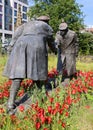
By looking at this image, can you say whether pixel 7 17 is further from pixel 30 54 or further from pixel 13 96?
pixel 13 96

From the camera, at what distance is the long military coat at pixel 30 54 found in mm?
6742

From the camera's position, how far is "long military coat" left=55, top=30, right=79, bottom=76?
1006cm

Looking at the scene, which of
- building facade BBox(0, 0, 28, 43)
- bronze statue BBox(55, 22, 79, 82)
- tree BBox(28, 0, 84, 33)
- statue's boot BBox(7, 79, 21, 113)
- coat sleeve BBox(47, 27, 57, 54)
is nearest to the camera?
statue's boot BBox(7, 79, 21, 113)

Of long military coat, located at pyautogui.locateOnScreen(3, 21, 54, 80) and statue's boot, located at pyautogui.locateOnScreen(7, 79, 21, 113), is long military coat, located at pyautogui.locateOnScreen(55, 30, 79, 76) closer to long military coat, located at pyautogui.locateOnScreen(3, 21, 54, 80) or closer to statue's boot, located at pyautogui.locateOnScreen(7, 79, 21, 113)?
long military coat, located at pyautogui.locateOnScreen(3, 21, 54, 80)

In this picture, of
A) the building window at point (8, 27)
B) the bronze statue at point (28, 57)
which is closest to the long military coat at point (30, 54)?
the bronze statue at point (28, 57)

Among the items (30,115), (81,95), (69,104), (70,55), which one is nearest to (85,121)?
(69,104)

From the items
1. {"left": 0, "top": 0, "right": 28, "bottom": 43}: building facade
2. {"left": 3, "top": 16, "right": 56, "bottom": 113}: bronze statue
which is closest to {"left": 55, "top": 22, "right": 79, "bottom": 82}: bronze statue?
{"left": 3, "top": 16, "right": 56, "bottom": 113}: bronze statue

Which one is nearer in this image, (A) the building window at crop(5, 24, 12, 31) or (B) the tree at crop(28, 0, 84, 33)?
(B) the tree at crop(28, 0, 84, 33)

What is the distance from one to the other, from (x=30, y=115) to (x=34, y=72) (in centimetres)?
123

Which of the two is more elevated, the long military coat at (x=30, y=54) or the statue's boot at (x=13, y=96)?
the long military coat at (x=30, y=54)

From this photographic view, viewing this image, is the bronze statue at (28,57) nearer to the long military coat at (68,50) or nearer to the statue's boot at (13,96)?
the statue's boot at (13,96)

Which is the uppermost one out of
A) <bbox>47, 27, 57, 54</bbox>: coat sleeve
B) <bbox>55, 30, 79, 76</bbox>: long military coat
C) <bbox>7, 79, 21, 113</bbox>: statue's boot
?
<bbox>47, 27, 57, 54</bbox>: coat sleeve

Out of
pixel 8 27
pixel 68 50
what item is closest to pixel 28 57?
pixel 68 50

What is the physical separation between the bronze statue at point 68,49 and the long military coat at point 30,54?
3029mm
